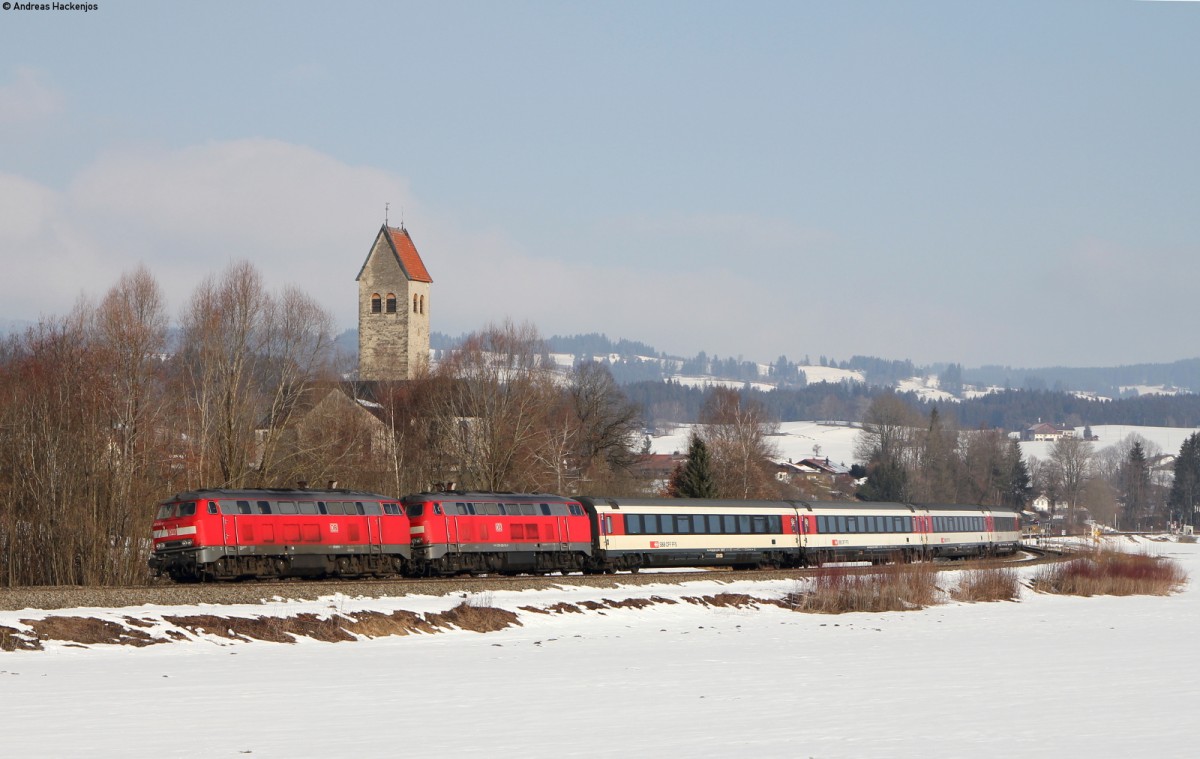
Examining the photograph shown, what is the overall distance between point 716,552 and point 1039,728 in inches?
1340

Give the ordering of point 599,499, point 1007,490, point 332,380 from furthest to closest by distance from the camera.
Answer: point 1007,490 → point 332,380 → point 599,499

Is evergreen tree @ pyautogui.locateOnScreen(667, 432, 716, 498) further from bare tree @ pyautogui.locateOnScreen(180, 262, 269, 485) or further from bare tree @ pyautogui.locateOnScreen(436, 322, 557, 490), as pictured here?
bare tree @ pyautogui.locateOnScreen(180, 262, 269, 485)

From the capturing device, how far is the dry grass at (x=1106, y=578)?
5656 centimetres

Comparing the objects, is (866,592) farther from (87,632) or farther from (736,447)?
(736,447)

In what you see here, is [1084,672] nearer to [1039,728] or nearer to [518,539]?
[1039,728]

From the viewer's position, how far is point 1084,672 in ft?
95.5

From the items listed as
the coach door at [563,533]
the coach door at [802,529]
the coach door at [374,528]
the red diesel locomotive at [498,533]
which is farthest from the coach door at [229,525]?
the coach door at [802,529]

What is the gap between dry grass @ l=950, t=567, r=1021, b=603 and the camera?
50.6 meters

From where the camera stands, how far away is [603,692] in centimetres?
2423

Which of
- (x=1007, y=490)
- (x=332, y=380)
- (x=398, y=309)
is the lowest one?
(x=1007, y=490)

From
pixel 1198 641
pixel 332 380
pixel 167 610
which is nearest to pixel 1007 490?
pixel 332 380

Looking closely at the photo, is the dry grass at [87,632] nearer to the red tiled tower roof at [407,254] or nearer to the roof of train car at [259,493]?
the roof of train car at [259,493]

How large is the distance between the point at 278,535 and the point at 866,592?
18.7 m

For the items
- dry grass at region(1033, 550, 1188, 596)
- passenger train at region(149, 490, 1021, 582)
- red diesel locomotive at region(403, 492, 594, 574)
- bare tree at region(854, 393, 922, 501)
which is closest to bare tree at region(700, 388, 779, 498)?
bare tree at region(854, 393, 922, 501)
